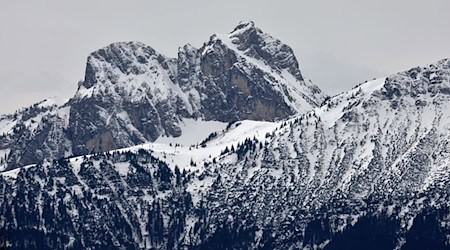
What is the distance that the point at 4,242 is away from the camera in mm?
172250
